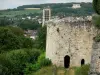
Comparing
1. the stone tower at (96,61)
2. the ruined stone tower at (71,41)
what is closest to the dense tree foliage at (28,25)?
the ruined stone tower at (71,41)

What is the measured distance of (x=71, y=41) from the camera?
36188 mm

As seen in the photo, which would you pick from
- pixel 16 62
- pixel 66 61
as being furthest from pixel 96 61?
pixel 16 62

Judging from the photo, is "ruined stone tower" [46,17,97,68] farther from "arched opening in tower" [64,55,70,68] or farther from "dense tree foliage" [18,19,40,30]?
"dense tree foliage" [18,19,40,30]

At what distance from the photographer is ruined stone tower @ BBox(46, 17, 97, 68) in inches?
1403

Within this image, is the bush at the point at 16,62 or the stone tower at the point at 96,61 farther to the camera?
the bush at the point at 16,62

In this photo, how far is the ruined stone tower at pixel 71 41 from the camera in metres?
35.6

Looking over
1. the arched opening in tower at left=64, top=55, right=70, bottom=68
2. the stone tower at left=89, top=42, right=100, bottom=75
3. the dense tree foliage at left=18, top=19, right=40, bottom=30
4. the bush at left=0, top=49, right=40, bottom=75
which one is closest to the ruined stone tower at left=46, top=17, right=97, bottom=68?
the arched opening in tower at left=64, top=55, right=70, bottom=68

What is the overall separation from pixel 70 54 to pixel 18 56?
1392 centimetres

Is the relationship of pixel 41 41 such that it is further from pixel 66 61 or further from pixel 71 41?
pixel 71 41

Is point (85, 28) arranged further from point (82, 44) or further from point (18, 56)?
point (18, 56)

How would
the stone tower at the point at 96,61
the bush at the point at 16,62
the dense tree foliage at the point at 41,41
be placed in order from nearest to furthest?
the stone tower at the point at 96,61 < the bush at the point at 16,62 < the dense tree foliage at the point at 41,41

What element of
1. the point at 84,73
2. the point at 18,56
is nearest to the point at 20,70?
the point at 18,56

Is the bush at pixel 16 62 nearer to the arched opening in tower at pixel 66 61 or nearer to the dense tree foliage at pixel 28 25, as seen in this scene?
the arched opening in tower at pixel 66 61

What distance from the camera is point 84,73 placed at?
30.6 metres
